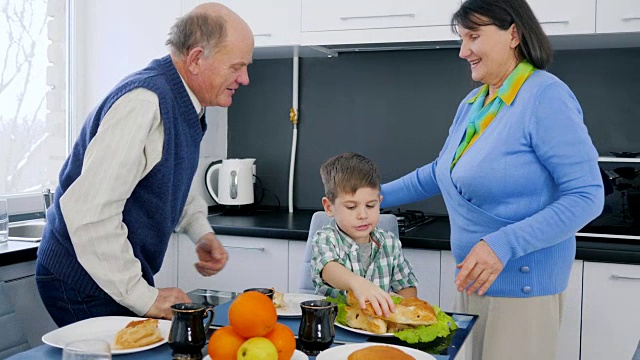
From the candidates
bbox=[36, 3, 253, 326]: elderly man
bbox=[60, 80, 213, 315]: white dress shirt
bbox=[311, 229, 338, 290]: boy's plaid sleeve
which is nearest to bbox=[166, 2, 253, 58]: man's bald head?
bbox=[36, 3, 253, 326]: elderly man

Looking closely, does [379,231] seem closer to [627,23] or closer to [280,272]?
[280,272]

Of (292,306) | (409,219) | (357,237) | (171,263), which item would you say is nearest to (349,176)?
(357,237)

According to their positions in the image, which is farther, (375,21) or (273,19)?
(273,19)

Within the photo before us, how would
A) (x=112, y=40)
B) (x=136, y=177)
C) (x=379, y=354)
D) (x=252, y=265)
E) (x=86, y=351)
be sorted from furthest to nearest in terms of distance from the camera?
(x=112, y=40), (x=252, y=265), (x=136, y=177), (x=379, y=354), (x=86, y=351)

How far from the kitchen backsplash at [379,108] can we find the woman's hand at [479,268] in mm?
1367

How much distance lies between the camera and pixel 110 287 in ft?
4.87

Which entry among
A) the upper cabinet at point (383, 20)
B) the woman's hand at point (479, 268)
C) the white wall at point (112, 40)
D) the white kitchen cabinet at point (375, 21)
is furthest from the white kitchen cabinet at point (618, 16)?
the white wall at point (112, 40)

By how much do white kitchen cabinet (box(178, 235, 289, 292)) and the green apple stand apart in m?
1.57

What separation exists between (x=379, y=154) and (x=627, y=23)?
1.19 metres

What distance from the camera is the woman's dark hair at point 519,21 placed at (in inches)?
69.0

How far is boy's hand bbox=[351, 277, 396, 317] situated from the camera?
4.76 ft

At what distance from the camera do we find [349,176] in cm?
187

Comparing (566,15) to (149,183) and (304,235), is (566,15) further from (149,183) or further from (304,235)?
(149,183)

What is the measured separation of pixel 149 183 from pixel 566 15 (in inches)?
65.6
